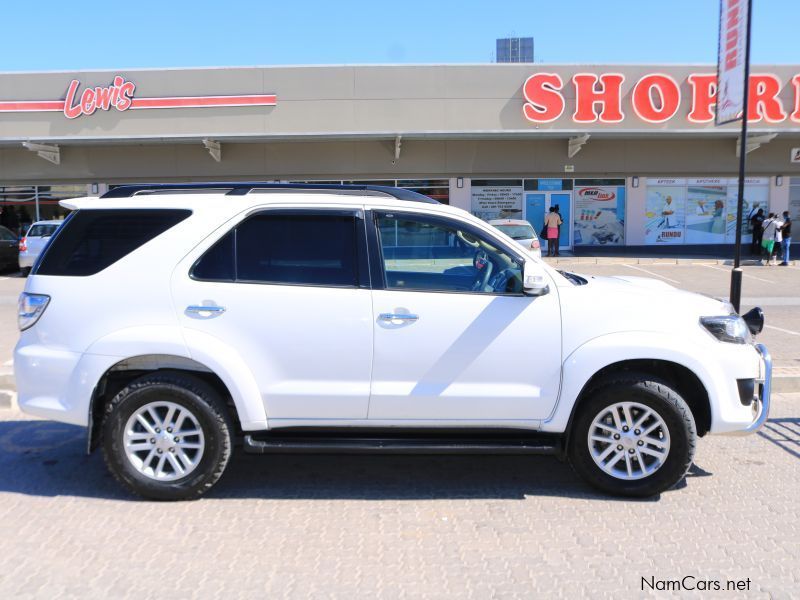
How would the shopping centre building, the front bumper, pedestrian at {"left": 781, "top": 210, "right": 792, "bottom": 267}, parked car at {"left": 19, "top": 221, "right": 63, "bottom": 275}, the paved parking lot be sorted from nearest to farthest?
the paved parking lot → the front bumper → parked car at {"left": 19, "top": 221, "right": 63, "bottom": 275} → pedestrian at {"left": 781, "top": 210, "right": 792, "bottom": 267} → the shopping centre building

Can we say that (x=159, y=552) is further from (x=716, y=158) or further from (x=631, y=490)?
(x=716, y=158)

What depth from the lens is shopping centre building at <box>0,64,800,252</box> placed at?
886 inches

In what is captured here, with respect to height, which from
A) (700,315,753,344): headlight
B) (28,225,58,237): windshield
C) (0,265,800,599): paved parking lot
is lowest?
(0,265,800,599): paved parking lot

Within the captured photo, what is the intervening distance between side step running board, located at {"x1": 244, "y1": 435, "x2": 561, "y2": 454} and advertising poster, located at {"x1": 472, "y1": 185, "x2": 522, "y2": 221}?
20353 mm

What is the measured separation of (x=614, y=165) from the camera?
23859mm

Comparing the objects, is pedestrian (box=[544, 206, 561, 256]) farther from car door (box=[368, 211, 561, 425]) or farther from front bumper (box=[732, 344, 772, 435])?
car door (box=[368, 211, 561, 425])

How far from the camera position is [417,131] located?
22172 millimetres

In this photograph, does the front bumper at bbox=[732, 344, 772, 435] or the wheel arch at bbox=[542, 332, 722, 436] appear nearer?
the wheel arch at bbox=[542, 332, 722, 436]

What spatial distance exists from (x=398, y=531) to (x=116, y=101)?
22.5 m

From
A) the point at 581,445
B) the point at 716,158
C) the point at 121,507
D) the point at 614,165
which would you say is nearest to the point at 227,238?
the point at 121,507

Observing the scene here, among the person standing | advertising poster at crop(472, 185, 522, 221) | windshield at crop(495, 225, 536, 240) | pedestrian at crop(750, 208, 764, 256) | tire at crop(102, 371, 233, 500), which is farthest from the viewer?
advertising poster at crop(472, 185, 522, 221)

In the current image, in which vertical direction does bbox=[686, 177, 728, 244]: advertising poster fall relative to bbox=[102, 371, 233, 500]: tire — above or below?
above

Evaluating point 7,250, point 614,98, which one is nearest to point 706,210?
point 614,98

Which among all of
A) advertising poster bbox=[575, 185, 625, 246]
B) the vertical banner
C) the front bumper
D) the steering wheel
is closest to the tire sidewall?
the steering wheel
